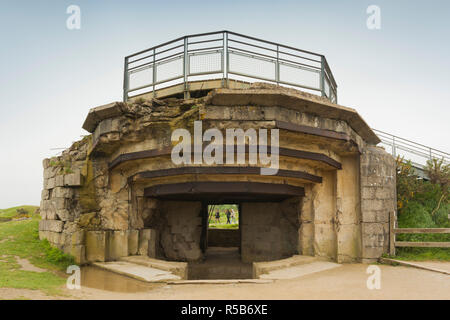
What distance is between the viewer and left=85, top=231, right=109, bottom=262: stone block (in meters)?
8.97

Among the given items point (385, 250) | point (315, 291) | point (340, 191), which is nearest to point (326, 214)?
point (340, 191)

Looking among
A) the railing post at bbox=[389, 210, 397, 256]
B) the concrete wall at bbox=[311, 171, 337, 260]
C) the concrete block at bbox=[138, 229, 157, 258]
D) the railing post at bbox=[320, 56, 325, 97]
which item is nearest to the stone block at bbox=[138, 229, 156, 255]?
the concrete block at bbox=[138, 229, 157, 258]

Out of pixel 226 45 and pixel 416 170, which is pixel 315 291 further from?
pixel 416 170

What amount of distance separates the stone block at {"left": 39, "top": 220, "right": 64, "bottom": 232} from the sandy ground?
3411 millimetres

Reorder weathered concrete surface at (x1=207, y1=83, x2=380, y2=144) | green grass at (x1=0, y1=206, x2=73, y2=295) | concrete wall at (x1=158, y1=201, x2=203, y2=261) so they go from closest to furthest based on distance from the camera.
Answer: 1. green grass at (x1=0, y1=206, x2=73, y2=295)
2. weathered concrete surface at (x1=207, y1=83, x2=380, y2=144)
3. concrete wall at (x1=158, y1=201, x2=203, y2=261)

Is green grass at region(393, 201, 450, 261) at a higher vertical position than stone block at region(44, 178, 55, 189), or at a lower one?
lower

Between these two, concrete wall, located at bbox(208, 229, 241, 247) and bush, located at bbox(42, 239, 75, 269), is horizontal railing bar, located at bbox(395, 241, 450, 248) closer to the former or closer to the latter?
bush, located at bbox(42, 239, 75, 269)

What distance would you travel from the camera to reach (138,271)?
750 centimetres

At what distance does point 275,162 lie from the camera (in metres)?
8.16

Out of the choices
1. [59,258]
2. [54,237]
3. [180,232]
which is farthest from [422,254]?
[54,237]

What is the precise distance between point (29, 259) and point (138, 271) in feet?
9.80

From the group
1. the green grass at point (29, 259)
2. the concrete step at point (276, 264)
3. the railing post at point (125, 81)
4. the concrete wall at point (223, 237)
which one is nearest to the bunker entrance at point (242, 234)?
the concrete step at point (276, 264)

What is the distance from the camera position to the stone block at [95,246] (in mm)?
8969
